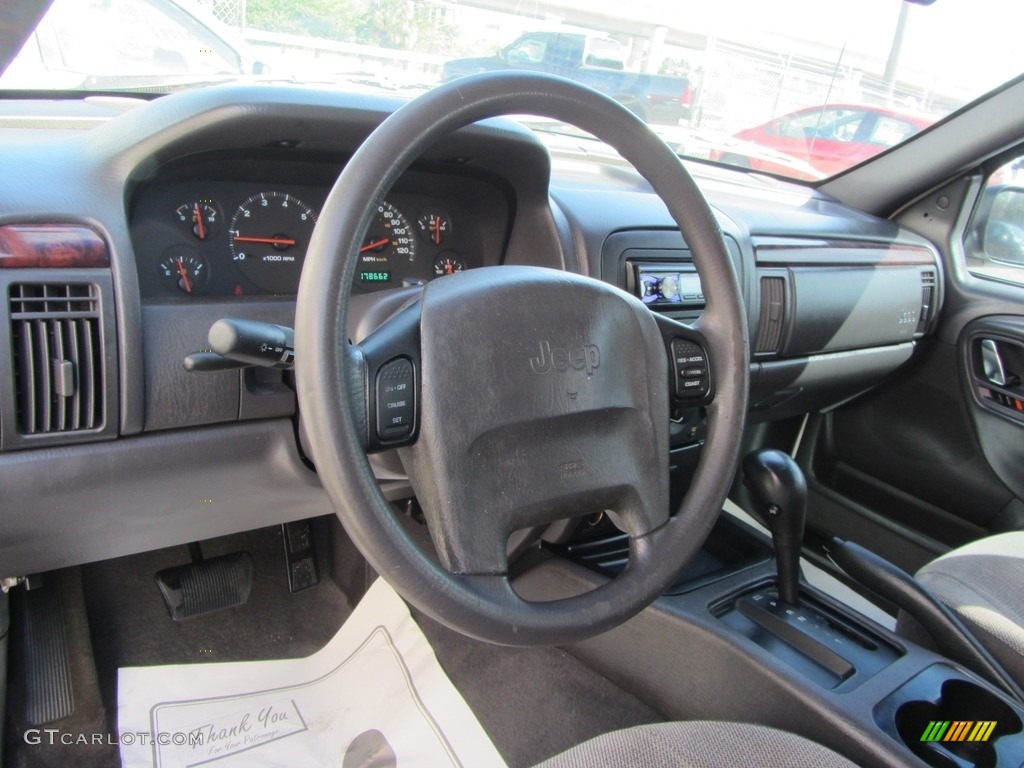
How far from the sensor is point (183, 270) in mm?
1269

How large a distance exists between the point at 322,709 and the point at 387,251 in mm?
833

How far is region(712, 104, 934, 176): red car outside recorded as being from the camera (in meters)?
2.35

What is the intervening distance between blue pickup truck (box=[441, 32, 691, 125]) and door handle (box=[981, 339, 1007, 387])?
101 cm

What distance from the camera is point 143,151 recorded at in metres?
1.12

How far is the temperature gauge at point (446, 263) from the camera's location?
150 centimetres

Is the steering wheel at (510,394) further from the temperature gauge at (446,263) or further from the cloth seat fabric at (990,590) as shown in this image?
the cloth seat fabric at (990,590)

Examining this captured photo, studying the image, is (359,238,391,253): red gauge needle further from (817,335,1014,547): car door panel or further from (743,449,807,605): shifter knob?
(817,335,1014,547): car door panel

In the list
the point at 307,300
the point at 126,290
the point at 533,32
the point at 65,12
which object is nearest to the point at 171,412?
the point at 126,290

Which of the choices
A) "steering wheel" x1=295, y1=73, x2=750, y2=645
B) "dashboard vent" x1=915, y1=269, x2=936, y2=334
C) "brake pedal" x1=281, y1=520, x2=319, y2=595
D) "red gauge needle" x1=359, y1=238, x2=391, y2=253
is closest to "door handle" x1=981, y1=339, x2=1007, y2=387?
"dashboard vent" x1=915, y1=269, x2=936, y2=334

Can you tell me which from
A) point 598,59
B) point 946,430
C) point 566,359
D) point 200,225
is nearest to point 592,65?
point 598,59

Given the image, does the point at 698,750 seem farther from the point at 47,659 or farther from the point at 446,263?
the point at 47,659

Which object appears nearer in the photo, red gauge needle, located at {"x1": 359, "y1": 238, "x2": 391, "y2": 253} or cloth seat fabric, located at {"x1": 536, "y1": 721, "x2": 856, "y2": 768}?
cloth seat fabric, located at {"x1": 536, "y1": 721, "x2": 856, "y2": 768}

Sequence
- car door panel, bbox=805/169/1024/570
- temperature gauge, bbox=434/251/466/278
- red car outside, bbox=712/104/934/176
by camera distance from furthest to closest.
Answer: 1. red car outside, bbox=712/104/934/176
2. car door panel, bbox=805/169/1024/570
3. temperature gauge, bbox=434/251/466/278

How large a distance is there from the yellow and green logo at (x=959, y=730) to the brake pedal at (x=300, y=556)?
50.3 inches
